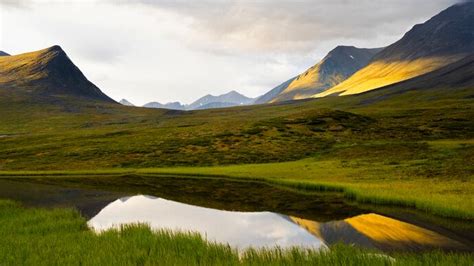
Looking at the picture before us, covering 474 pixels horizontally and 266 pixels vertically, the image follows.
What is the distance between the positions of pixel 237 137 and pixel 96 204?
219ft

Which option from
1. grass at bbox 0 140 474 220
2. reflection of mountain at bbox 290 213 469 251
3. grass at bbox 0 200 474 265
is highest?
grass at bbox 0 200 474 265

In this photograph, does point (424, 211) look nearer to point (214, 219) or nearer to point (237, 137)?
point (214, 219)

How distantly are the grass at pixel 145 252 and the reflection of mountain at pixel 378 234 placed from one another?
356 centimetres

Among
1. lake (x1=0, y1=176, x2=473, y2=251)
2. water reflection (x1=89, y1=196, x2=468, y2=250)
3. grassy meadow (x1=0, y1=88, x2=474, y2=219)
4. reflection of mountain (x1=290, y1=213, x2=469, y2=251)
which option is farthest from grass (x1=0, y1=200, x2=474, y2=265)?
grassy meadow (x1=0, y1=88, x2=474, y2=219)

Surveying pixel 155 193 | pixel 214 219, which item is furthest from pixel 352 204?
pixel 155 193

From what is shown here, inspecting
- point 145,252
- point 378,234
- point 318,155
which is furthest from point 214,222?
point 318,155

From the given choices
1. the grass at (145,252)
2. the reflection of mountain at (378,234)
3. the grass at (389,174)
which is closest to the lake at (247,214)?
the reflection of mountain at (378,234)

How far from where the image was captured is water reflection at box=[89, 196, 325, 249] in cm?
2533

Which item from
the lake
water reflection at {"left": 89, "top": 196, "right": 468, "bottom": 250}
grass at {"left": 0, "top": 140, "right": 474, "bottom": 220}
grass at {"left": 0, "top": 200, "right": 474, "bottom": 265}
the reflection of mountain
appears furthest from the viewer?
grass at {"left": 0, "top": 140, "right": 474, "bottom": 220}

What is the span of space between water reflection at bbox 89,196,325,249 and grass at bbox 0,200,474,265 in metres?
3.38

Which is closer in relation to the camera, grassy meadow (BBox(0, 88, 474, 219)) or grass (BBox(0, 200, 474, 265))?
Result: grass (BBox(0, 200, 474, 265))

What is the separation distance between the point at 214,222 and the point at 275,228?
4.90m

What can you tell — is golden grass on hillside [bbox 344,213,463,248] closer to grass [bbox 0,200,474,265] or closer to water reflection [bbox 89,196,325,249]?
water reflection [bbox 89,196,325,249]

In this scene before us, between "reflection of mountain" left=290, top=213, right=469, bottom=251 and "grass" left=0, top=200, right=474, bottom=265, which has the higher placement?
"grass" left=0, top=200, right=474, bottom=265
